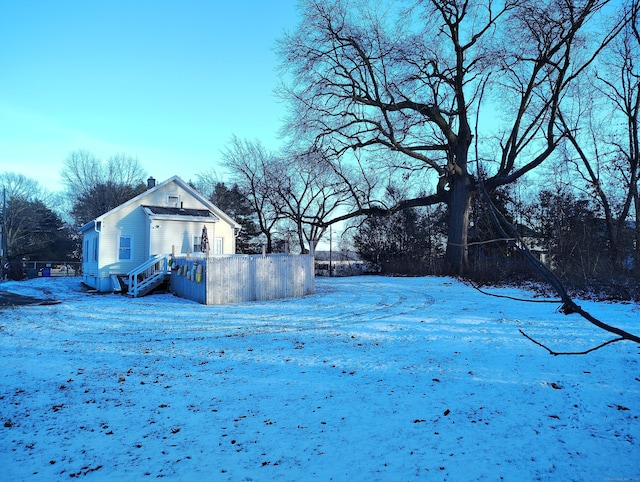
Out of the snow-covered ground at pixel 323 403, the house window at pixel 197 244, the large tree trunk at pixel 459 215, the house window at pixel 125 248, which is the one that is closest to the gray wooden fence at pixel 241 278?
the house window at pixel 197 244

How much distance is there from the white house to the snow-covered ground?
34.6 ft

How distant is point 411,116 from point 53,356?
19247 mm

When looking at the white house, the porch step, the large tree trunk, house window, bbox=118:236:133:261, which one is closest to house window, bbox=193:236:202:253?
the white house

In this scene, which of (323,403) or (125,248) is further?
(125,248)

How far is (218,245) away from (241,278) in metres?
8.30

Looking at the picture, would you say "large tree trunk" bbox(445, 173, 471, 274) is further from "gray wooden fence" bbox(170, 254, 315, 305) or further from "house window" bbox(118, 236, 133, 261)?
"house window" bbox(118, 236, 133, 261)

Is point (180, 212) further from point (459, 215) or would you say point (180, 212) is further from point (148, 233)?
point (459, 215)

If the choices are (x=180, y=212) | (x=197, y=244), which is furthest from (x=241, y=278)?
(x=180, y=212)

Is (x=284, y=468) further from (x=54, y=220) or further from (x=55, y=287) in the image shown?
(x=54, y=220)

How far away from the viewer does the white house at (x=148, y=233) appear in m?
19.2

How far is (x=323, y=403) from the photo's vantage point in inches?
183

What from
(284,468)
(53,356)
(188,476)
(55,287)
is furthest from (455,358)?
(55,287)

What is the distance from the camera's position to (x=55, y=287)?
20.9 metres

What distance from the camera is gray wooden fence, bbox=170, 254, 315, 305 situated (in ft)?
46.2
